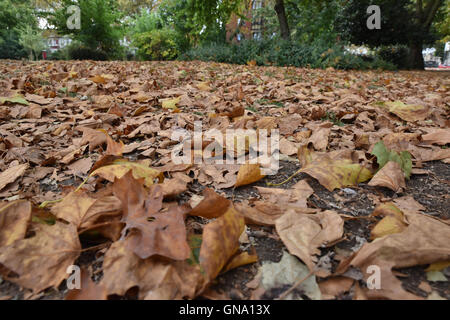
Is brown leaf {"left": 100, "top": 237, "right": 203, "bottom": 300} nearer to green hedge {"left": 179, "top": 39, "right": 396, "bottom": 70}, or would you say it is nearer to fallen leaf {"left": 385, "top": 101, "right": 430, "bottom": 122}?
fallen leaf {"left": 385, "top": 101, "right": 430, "bottom": 122}

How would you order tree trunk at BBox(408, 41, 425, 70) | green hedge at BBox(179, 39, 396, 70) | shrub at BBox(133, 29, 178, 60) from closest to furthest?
1. green hedge at BBox(179, 39, 396, 70)
2. tree trunk at BBox(408, 41, 425, 70)
3. shrub at BBox(133, 29, 178, 60)

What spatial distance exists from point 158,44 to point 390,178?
13.3 metres

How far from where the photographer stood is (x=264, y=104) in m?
2.42

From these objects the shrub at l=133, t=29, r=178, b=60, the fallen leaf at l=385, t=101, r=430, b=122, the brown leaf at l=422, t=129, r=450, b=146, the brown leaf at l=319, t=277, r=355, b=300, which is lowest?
the brown leaf at l=319, t=277, r=355, b=300

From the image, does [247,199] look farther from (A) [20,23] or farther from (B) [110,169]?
(A) [20,23]

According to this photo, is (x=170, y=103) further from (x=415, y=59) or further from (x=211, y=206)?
(x=415, y=59)

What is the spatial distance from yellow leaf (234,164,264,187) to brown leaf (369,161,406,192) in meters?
0.41

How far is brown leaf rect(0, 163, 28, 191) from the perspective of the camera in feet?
3.46

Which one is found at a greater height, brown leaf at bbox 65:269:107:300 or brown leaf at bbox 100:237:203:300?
brown leaf at bbox 100:237:203:300

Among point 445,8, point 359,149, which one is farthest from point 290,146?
point 445,8

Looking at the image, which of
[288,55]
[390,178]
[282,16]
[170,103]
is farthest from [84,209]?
[282,16]

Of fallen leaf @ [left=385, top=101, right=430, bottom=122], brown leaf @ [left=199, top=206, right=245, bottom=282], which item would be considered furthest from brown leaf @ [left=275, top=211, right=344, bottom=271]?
fallen leaf @ [left=385, top=101, right=430, bottom=122]

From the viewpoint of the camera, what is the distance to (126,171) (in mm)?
1007
